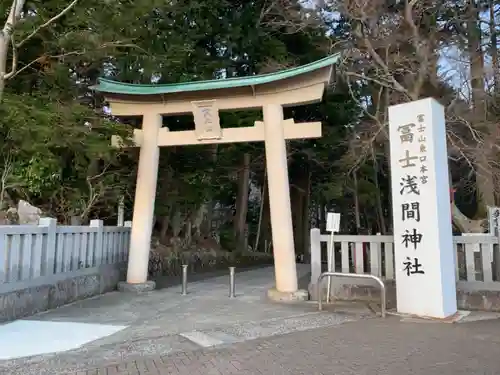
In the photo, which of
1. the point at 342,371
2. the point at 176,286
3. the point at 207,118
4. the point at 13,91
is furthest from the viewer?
the point at 176,286

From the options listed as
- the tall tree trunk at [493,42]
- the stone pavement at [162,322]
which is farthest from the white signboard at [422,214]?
the tall tree trunk at [493,42]

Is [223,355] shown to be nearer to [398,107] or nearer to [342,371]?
[342,371]

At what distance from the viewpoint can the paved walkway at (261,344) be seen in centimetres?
488

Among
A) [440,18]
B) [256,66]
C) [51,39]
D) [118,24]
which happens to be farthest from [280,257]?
[440,18]

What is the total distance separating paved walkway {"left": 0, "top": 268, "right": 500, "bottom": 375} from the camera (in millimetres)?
4883

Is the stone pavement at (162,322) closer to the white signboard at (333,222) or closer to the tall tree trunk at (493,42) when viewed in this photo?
the white signboard at (333,222)

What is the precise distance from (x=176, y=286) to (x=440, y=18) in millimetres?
13226

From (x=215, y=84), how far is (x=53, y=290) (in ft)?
17.9

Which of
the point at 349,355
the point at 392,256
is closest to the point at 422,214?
the point at 392,256

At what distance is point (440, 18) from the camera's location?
16.3 m

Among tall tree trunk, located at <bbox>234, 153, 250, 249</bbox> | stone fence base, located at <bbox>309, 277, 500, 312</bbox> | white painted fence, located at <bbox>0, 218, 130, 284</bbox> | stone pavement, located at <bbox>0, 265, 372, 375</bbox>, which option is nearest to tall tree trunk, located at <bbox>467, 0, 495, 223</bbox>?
stone fence base, located at <bbox>309, 277, 500, 312</bbox>

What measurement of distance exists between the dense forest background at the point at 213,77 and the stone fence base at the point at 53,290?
82.0 inches

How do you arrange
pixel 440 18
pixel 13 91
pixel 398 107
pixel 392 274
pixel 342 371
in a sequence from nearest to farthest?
pixel 342 371, pixel 398 107, pixel 392 274, pixel 13 91, pixel 440 18

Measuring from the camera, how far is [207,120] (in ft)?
34.1
